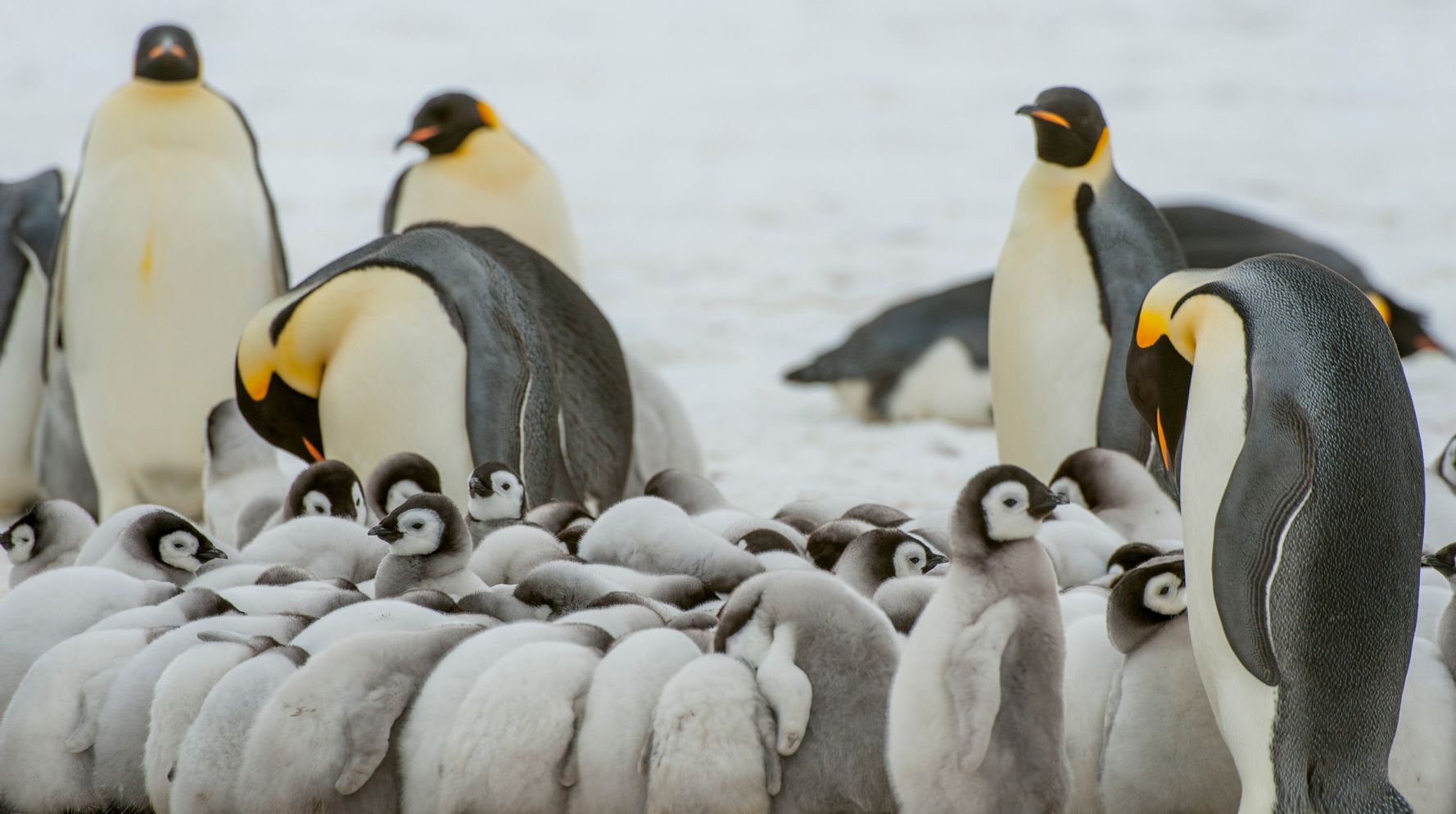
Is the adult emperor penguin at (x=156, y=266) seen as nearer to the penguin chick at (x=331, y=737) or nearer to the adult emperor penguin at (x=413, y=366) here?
the adult emperor penguin at (x=413, y=366)

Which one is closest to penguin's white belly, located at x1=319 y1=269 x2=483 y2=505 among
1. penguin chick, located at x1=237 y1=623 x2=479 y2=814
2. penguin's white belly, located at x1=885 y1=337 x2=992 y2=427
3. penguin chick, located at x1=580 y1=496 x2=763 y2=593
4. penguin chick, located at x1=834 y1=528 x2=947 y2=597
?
penguin chick, located at x1=580 y1=496 x2=763 y2=593

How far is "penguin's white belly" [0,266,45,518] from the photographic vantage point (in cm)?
519

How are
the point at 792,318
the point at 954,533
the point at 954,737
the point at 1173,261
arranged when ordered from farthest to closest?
the point at 792,318 < the point at 1173,261 < the point at 954,533 < the point at 954,737

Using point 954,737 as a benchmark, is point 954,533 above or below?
above

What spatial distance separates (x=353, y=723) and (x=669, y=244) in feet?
29.4

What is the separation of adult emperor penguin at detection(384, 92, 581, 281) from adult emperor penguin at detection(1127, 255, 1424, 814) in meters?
3.04

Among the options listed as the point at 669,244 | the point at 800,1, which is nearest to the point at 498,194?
the point at 669,244

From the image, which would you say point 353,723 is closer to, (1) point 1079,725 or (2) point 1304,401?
(1) point 1079,725

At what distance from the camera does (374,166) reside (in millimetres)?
13328

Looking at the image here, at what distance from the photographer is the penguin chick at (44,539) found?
339 cm

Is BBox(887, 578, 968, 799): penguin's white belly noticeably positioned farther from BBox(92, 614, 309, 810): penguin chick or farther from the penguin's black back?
BBox(92, 614, 309, 810): penguin chick

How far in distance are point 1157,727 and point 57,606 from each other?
5.48 feet

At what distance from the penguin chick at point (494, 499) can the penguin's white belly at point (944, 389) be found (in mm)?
3604

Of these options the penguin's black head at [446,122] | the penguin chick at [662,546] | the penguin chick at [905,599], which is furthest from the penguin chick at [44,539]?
the penguin's black head at [446,122]
